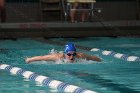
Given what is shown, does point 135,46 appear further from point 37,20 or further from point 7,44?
point 37,20

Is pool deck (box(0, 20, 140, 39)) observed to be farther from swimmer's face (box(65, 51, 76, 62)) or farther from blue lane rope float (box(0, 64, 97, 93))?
blue lane rope float (box(0, 64, 97, 93))

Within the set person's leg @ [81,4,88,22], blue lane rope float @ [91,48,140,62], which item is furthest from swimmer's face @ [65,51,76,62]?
person's leg @ [81,4,88,22]

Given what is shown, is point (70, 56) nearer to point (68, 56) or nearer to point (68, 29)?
point (68, 56)

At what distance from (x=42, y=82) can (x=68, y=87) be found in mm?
948

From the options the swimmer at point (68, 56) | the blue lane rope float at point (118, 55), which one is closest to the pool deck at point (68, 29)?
the blue lane rope float at point (118, 55)

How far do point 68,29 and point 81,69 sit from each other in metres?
5.65

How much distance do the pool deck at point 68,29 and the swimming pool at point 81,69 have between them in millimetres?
494

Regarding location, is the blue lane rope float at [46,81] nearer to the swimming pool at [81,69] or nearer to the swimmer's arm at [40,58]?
the swimming pool at [81,69]

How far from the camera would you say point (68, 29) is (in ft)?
50.3

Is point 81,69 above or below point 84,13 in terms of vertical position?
above

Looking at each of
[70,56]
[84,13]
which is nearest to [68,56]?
[70,56]

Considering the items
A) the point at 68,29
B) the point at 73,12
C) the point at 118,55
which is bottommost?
the point at 68,29

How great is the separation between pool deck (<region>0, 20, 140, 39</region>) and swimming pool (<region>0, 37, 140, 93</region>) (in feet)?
1.62

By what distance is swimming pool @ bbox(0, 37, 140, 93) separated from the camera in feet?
25.6
